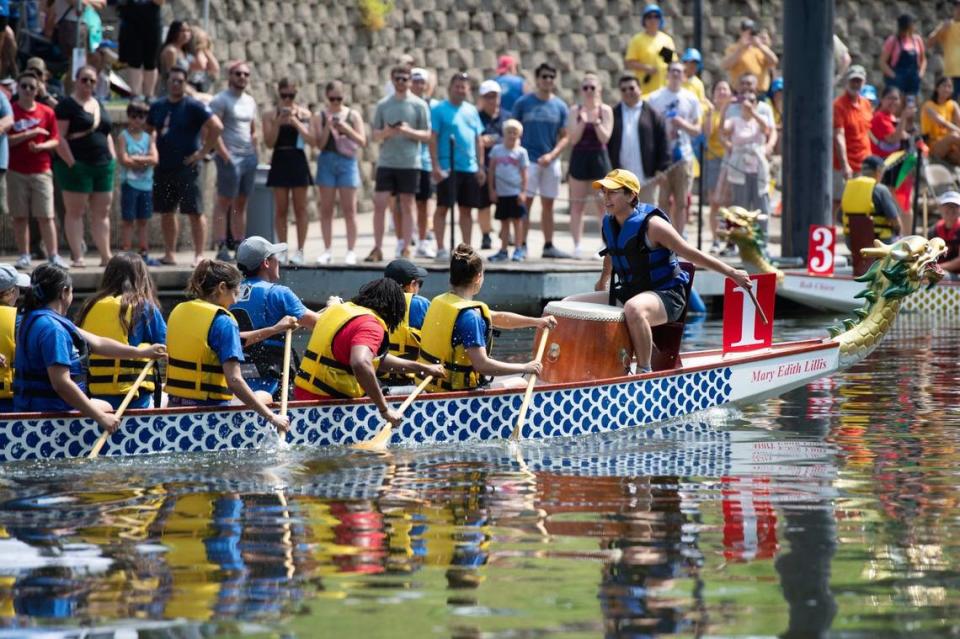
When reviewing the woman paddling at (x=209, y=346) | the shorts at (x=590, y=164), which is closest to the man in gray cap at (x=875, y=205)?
the shorts at (x=590, y=164)

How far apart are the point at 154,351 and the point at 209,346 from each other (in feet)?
0.99

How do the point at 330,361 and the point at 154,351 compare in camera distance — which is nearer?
the point at 154,351

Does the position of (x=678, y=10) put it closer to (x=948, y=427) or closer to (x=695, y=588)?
(x=948, y=427)

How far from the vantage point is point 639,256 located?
11.5 m

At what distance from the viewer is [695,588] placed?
718cm

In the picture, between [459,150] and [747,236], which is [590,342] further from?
[459,150]

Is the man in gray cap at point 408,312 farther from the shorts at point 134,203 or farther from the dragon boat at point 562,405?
the shorts at point 134,203

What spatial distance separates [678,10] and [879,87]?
3629 millimetres

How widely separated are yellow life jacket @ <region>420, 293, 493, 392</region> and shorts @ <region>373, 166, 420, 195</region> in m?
6.91

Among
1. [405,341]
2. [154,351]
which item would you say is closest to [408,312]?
[405,341]

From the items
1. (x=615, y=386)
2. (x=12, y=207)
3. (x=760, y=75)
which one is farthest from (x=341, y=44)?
(x=615, y=386)

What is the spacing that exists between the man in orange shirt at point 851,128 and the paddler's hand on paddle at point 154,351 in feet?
41.2

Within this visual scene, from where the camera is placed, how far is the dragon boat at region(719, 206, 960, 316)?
1680cm

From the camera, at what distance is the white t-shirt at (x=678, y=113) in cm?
1869
